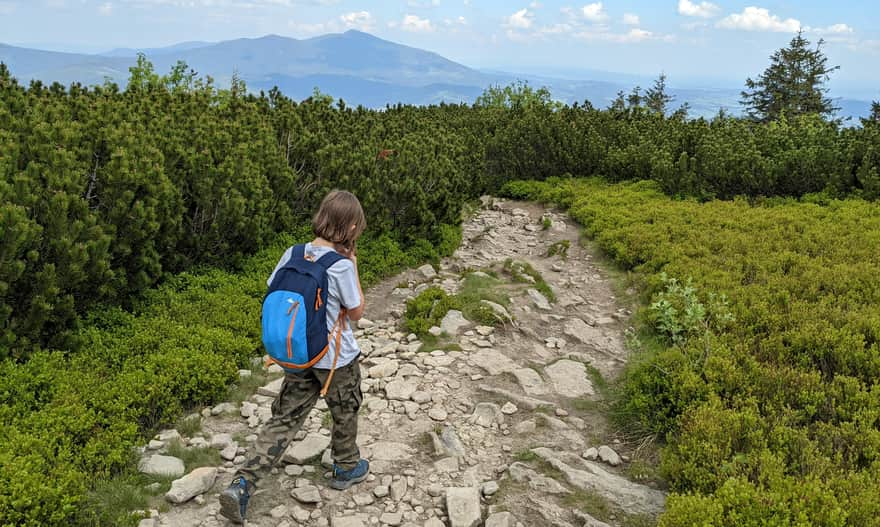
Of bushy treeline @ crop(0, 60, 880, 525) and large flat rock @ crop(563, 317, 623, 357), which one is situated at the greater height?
bushy treeline @ crop(0, 60, 880, 525)

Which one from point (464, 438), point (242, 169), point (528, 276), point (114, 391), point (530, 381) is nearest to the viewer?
point (114, 391)

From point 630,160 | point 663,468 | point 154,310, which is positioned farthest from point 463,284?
point 630,160

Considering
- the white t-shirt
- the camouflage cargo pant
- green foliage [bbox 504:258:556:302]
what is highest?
the white t-shirt

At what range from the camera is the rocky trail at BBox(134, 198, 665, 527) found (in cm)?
439

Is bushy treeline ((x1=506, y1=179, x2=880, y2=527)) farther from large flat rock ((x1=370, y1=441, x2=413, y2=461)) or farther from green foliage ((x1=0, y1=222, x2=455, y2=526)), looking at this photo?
green foliage ((x1=0, y1=222, x2=455, y2=526))

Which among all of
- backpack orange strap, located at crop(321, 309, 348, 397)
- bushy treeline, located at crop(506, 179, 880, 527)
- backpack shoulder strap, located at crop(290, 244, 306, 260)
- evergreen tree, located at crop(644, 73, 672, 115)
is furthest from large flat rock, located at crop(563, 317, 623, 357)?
evergreen tree, located at crop(644, 73, 672, 115)

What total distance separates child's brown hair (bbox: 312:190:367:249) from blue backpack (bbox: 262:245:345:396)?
0.15 meters

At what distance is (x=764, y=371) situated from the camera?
18.8ft

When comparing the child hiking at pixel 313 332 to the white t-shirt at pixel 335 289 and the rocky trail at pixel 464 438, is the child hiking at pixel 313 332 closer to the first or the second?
the white t-shirt at pixel 335 289

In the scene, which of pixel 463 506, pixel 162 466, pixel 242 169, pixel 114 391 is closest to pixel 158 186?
pixel 242 169

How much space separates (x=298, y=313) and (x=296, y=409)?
874mm

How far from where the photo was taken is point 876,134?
548 inches

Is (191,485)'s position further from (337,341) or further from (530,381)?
(530,381)

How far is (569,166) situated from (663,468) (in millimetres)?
14284
